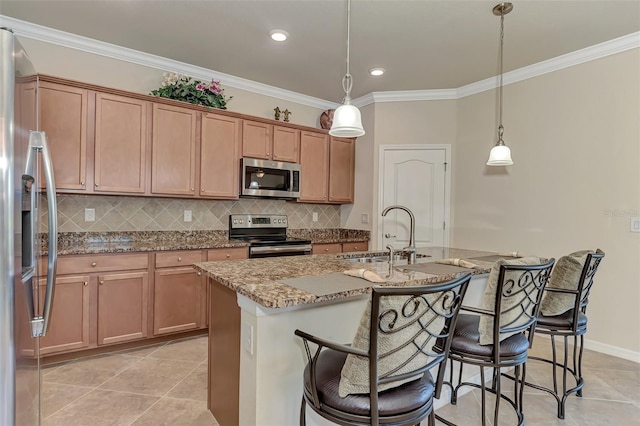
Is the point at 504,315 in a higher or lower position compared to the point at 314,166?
lower

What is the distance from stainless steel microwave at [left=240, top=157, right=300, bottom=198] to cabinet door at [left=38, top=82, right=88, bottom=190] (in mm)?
1461

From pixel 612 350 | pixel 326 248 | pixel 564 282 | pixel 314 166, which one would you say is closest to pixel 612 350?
pixel 612 350

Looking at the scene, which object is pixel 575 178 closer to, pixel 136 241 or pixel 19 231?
pixel 19 231

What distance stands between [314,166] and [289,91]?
1028 mm

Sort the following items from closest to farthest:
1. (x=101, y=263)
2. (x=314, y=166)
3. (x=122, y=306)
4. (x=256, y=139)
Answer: (x=101, y=263)
(x=122, y=306)
(x=256, y=139)
(x=314, y=166)

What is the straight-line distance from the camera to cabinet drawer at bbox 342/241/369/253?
4.40 meters

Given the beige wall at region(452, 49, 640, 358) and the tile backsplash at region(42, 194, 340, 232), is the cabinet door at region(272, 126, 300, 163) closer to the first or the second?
the tile backsplash at region(42, 194, 340, 232)

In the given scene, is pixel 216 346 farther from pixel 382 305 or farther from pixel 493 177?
pixel 493 177

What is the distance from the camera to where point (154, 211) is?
11.6ft

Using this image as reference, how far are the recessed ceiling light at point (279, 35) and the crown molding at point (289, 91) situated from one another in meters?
1.10

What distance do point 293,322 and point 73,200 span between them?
2.74 meters

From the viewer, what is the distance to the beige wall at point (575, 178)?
2.98 metres

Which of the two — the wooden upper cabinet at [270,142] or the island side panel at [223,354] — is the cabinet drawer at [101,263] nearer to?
the island side panel at [223,354]

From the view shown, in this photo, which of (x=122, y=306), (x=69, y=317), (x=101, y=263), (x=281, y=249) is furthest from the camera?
(x=281, y=249)
